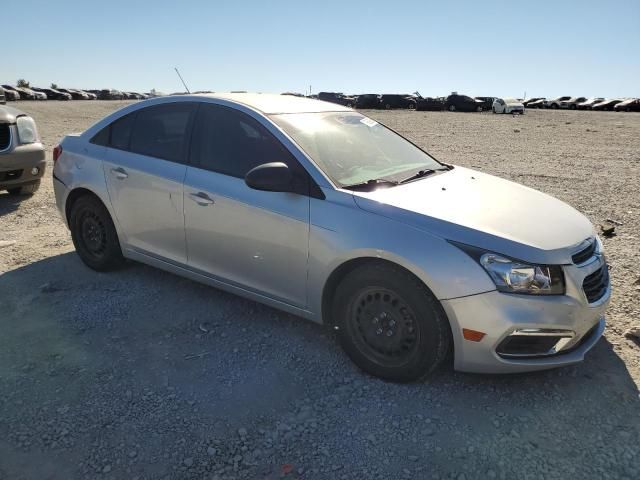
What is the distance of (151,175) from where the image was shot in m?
4.20

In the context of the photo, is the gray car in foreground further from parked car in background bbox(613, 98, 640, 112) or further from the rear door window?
parked car in background bbox(613, 98, 640, 112)

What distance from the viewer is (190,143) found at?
13.4 feet

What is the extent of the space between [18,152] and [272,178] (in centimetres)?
514

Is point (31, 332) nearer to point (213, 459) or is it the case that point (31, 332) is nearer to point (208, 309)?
point (208, 309)

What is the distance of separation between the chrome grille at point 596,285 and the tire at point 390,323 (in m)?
0.85

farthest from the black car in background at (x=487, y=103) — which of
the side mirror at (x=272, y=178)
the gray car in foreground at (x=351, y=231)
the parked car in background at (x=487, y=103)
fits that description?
the side mirror at (x=272, y=178)

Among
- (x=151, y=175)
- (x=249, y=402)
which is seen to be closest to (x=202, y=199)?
(x=151, y=175)

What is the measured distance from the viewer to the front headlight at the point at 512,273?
9.20 ft

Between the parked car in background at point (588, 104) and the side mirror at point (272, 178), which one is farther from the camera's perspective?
the parked car in background at point (588, 104)

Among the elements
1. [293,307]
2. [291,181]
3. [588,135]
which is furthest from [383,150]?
[588,135]

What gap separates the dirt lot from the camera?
2590mm

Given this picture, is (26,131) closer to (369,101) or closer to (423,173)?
(423,173)

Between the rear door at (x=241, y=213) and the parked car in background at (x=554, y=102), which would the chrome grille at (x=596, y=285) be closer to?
the rear door at (x=241, y=213)

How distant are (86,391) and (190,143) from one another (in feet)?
6.37
